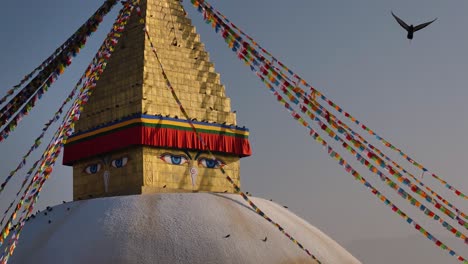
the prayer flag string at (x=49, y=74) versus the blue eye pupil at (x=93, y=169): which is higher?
the prayer flag string at (x=49, y=74)

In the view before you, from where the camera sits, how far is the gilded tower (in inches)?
598

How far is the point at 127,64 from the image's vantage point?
15.9m

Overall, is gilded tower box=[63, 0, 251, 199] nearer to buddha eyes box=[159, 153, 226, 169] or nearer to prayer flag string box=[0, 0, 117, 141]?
buddha eyes box=[159, 153, 226, 169]

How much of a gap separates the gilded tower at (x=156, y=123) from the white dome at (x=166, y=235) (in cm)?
95

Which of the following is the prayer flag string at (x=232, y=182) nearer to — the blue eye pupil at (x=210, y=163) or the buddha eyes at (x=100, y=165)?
the blue eye pupil at (x=210, y=163)

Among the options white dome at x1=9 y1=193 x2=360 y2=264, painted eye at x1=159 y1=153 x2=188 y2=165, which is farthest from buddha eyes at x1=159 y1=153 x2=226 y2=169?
white dome at x1=9 y1=193 x2=360 y2=264

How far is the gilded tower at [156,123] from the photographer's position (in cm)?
1519

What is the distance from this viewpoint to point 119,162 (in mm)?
15492

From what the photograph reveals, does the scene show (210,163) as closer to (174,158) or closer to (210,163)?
(210,163)

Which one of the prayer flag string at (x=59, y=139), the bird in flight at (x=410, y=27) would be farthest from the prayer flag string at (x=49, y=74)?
the bird in flight at (x=410, y=27)

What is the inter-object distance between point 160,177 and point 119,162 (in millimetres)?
1019

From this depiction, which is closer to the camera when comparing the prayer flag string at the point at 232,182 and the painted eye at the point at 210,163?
the prayer flag string at the point at 232,182

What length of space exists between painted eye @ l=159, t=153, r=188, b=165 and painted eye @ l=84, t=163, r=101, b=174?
1617 mm

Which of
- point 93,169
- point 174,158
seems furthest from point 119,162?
point 174,158
